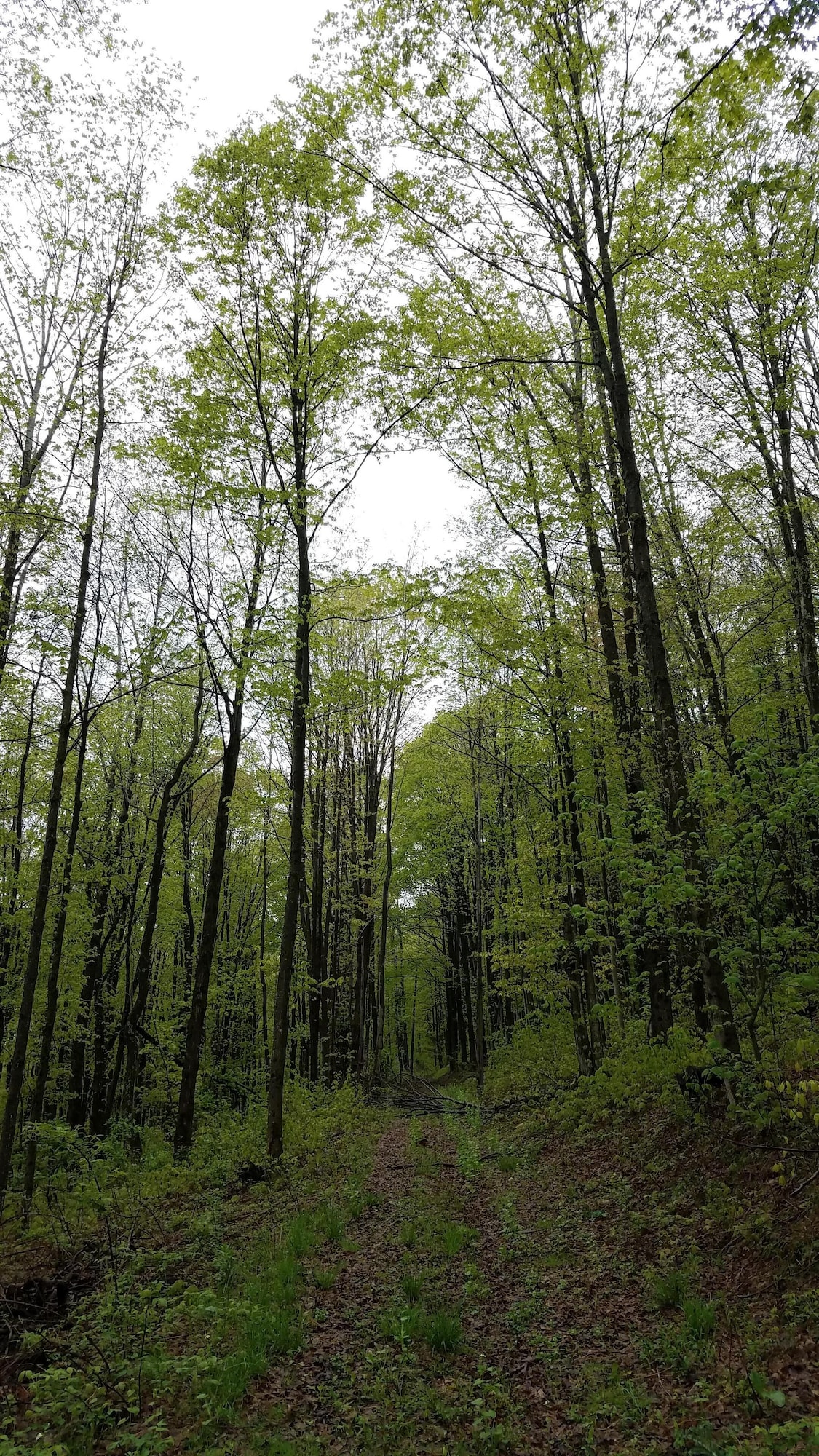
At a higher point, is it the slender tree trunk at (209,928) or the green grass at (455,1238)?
the slender tree trunk at (209,928)

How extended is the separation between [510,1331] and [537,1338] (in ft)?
0.86

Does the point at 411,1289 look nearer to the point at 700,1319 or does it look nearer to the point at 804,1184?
the point at 700,1319

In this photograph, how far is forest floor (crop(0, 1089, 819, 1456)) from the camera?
3559 mm

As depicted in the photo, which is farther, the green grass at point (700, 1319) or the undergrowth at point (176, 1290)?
the green grass at point (700, 1319)

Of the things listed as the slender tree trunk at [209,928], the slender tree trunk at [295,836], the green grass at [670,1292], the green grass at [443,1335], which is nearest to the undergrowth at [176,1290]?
the slender tree trunk at [209,928]

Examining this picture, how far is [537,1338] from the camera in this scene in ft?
14.7

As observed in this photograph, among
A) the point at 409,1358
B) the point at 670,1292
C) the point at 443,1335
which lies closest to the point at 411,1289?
the point at 443,1335

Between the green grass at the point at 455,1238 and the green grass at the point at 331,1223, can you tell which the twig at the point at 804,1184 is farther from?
the green grass at the point at 331,1223

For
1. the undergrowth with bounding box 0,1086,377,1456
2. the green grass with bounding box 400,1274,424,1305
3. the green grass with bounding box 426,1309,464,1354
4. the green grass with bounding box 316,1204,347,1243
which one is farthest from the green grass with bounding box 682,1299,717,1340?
the green grass with bounding box 316,1204,347,1243

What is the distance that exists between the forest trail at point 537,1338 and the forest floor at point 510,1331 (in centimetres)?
1

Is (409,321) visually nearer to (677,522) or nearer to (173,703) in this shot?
(677,522)

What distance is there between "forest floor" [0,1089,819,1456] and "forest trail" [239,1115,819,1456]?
0.01 meters

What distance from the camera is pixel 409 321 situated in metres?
10.2

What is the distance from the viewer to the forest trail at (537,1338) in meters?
3.56
